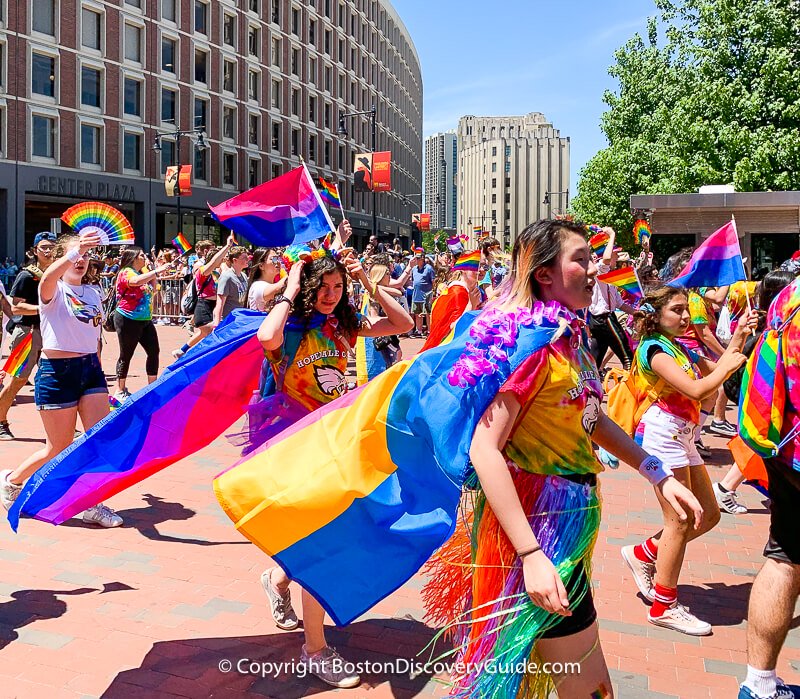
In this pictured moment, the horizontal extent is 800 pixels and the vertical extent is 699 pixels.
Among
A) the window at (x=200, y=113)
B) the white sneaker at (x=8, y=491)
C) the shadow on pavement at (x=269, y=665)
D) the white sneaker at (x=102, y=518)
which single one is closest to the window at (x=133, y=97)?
the window at (x=200, y=113)

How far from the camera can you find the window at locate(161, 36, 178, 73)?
4309 cm

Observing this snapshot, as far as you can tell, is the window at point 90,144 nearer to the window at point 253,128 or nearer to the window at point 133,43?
the window at point 133,43

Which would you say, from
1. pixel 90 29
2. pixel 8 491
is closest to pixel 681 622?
pixel 8 491

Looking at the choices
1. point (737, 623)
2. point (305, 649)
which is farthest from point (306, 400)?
point (737, 623)

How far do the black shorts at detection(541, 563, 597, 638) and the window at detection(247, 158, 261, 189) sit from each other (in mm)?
49171

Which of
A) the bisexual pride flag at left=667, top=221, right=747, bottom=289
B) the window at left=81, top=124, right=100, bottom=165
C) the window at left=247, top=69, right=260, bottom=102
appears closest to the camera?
the bisexual pride flag at left=667, top=221, right=747, bottom=289

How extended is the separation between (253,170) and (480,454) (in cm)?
5052

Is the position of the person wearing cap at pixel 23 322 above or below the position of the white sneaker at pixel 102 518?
above

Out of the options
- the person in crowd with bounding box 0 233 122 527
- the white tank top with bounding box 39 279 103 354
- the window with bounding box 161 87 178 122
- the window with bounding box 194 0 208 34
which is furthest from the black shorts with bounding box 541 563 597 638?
the window with bounding box 194 0 208 34

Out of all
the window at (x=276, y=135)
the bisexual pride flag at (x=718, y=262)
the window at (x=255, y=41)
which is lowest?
the bisexual pride flag at (x=718, y=262)

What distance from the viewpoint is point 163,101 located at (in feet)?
141

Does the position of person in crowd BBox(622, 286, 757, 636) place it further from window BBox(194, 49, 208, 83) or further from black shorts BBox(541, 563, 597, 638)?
window BBox(194, 49, 208, 83)

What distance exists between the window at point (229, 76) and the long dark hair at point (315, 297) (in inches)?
1838

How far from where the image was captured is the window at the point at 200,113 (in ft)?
148
